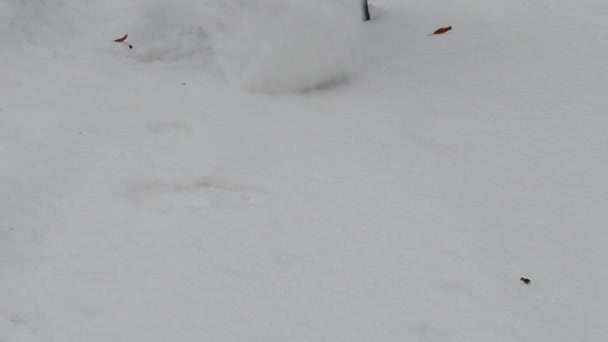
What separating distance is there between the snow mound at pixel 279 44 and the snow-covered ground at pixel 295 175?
0.01 metres

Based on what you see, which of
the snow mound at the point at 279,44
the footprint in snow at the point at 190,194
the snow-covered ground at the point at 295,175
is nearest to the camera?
the snow-covered ground at the point at 295,175

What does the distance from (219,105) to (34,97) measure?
27.7 inches

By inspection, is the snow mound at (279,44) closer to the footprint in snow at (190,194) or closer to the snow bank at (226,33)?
the snow bank at (226,33)

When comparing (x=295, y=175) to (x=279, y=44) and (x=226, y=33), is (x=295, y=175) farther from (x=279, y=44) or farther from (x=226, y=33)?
(x=226, y=33)

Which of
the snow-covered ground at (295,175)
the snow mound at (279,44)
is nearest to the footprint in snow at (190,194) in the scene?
the snow-covered ground at (295,175)

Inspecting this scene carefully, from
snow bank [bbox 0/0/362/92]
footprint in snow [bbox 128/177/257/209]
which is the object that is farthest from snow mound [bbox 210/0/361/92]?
footprint in snow [bbox 128/177/257/209]

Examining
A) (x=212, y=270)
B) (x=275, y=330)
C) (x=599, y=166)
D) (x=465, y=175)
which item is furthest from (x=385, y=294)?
(x=599, y=166)

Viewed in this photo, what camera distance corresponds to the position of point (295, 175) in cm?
224

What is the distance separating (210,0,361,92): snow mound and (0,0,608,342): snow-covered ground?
10 mm

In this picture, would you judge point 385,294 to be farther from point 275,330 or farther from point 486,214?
point 486,214

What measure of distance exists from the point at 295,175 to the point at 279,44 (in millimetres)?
870

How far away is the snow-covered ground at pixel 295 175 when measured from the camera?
164cm

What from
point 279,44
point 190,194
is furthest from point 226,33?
point 190,194

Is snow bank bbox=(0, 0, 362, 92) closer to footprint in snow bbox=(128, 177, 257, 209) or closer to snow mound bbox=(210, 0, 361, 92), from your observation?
snow mound bbox=(210, 0, 361, 92)
